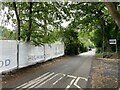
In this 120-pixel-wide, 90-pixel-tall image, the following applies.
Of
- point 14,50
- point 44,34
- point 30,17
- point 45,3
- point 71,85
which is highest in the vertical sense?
point 45,3

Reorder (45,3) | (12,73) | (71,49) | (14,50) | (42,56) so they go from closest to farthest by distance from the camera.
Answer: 1. (12,73)
2. (14,50)
3. (45,3)
4. (42,56)
5. (71,49)

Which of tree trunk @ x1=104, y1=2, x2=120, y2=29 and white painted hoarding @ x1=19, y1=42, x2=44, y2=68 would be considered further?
white painted hoarding @ x1=19, y1=42, x2=44, y2=68

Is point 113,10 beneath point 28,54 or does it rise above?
above

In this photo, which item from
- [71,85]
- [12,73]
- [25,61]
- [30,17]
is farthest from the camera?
[30,17]

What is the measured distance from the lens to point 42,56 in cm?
2362

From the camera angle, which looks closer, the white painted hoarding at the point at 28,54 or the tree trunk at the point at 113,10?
the tree trunk at the point at 113,10

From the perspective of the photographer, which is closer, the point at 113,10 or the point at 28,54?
the point at 113,10

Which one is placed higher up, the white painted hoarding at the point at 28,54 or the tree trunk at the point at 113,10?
the tree trunk at the point at 113,10

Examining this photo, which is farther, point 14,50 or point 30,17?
point 30,17

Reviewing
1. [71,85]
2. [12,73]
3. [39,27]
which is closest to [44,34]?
[39,27]

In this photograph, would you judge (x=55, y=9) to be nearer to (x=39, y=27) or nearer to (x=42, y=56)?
(x=39, y=27)

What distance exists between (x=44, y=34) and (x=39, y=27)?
760 millimetres

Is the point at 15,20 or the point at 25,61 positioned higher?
the point at 15,20

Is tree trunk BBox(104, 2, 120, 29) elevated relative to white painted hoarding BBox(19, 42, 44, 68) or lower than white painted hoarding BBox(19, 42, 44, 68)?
elevated
